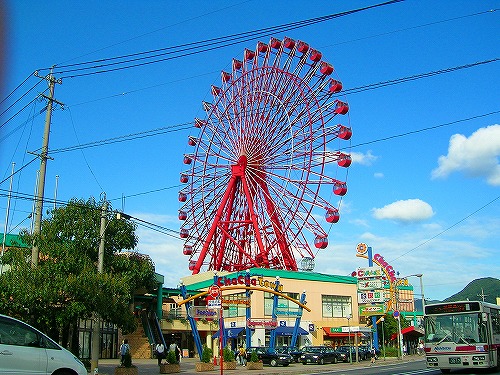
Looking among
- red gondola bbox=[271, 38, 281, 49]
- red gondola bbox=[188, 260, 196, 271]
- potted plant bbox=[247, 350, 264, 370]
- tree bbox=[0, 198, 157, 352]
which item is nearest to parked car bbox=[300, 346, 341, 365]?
potted plant bbox=[247, 350, 264, 370]

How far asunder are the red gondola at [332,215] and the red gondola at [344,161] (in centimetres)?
371

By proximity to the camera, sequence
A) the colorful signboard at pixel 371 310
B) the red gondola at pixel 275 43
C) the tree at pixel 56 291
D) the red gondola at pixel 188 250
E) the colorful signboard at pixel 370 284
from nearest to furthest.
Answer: the tree at pixel 56 291 < the red gondola at pixel 275 43 < the red gondola at pixel 188 250 < the colorful signboard at pixel 371 310 < the colorful signboard at pixel 370 284

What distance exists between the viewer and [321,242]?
1839 inches

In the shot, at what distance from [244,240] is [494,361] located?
33694mm

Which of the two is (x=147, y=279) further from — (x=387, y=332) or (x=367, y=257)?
(x=387, y=332)

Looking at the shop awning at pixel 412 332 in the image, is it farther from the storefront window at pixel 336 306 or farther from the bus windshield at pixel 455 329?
the bus windshield at pixel 455 329

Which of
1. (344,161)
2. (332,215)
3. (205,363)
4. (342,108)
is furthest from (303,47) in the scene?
(205,363)

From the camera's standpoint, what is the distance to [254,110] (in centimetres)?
5138

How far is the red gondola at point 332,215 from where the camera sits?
45469 mm

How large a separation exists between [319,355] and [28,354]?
122 ft

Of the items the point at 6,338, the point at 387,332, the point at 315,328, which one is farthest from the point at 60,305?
the point at 387,332

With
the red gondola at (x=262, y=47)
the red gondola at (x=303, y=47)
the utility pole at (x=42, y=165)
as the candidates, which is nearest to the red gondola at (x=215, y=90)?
the red gondola at (x=262, y=47)

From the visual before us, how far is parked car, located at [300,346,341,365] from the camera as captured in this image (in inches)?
1805

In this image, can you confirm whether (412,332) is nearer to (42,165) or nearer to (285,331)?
(285,331)
